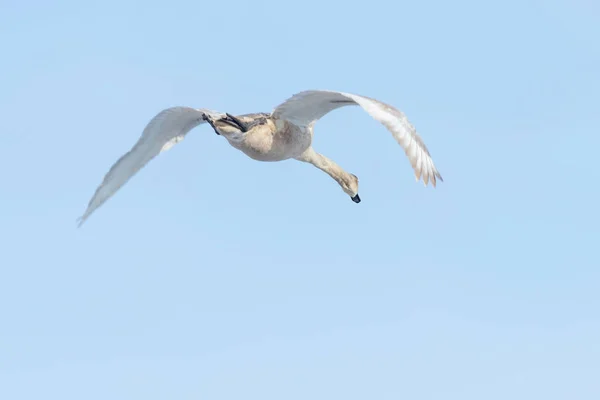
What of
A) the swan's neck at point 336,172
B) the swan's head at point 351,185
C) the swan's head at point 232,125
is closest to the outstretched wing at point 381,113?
the swan's head at point 232,125

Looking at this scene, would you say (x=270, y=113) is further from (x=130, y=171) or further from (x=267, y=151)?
(x=130, y=171)

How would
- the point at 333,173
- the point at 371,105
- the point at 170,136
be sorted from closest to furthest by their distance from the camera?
the point at 371,105 < the point at 170,136 < the point at 333,173

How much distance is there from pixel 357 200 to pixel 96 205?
6.24m

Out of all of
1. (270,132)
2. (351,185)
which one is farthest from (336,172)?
(270,132)

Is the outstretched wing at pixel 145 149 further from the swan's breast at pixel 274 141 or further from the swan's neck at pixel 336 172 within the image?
the swan's neck at pixel 336 172

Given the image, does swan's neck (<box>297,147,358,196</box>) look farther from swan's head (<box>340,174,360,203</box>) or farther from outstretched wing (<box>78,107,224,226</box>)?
outstretched wing (<box>78,107,224,226</box>)

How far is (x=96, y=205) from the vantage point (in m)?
26.8

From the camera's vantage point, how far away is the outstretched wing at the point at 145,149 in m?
26.2

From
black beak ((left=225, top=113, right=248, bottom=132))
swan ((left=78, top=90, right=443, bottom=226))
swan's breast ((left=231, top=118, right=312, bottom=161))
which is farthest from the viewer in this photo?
swan's breast ((left=231, top=118, right=312, bottom=161))

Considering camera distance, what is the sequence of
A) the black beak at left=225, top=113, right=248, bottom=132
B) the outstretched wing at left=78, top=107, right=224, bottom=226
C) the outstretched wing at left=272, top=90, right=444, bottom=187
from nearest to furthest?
the outstretched wing at left=272, top=90, right=444, bottom=187 → the black beak at left=225, top=113, right=248, bottom=132 → the outstretched wing at left=78, top=107, right=224, bottom=226

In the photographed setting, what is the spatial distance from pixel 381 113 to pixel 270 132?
361 cm

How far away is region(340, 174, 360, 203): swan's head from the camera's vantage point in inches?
1166

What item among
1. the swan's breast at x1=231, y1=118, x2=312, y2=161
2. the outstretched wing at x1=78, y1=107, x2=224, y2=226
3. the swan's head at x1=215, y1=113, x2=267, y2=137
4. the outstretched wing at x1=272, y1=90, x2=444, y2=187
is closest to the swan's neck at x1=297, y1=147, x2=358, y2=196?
the swan's breast at x1=231, y1=118, x2=312, y2=161

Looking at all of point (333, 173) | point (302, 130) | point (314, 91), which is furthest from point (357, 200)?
point (314, 91)
